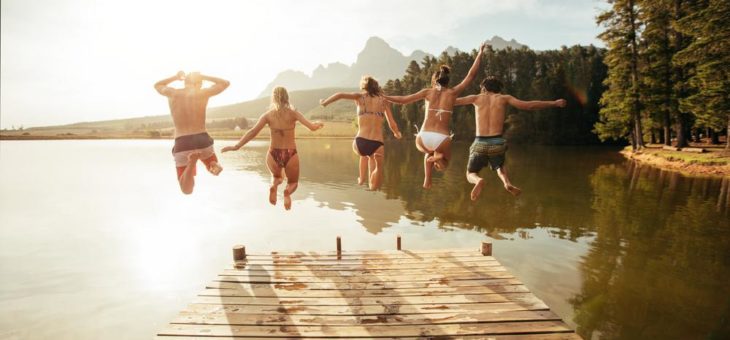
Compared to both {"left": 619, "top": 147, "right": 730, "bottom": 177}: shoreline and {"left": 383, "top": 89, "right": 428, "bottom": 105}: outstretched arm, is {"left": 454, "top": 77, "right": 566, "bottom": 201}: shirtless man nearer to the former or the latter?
{"left": 383, "top": 89, "right": 428, "bottom": 105}: outstretched arm

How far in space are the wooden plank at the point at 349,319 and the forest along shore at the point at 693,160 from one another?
126ft

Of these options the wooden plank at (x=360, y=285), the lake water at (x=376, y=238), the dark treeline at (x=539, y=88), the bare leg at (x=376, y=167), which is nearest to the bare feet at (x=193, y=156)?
the wooden plank at (x=360, y=285)

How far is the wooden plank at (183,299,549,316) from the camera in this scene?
8.42 meters

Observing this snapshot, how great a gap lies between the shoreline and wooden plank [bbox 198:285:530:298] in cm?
3771

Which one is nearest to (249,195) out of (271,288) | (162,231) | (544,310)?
(162,231)

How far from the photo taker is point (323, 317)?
27.0 feet

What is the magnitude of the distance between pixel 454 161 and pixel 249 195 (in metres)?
32.4

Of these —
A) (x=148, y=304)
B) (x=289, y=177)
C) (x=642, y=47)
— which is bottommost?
(x=148, y=304)

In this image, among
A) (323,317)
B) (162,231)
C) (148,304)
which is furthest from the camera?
(162,231)

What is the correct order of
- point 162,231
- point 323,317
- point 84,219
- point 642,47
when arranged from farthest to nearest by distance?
point 642,47
point 84,219
point 162,231
point 323,317

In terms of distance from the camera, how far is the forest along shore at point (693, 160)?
34.3 m

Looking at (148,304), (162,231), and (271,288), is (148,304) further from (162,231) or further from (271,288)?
(162,231)

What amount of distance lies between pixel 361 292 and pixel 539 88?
83427 mm

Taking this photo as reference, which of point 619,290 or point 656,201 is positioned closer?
point 619,290
